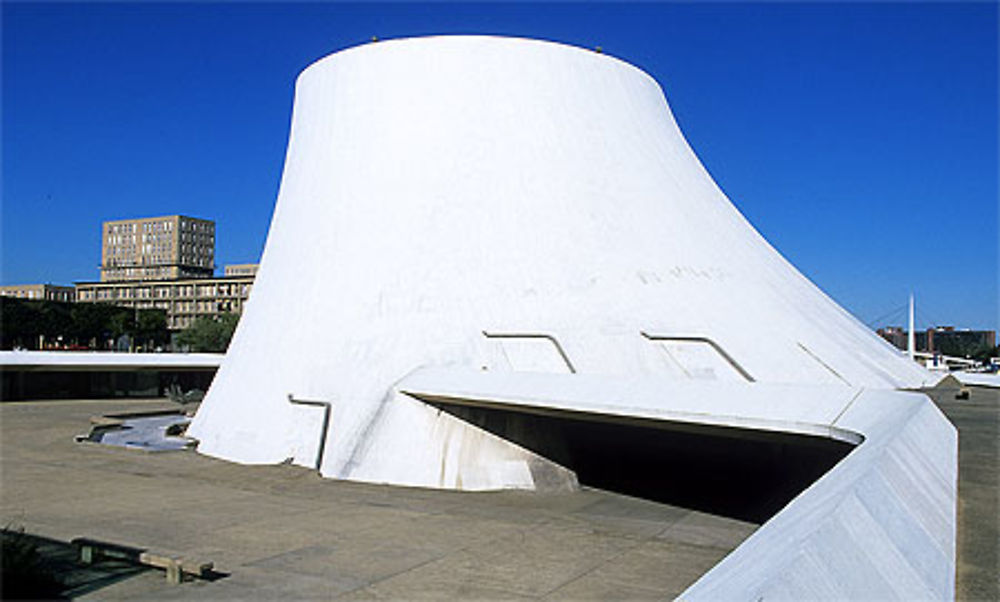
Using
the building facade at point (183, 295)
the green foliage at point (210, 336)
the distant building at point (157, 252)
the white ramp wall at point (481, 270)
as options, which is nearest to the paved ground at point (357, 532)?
the white ramp wall at point (481, 270)

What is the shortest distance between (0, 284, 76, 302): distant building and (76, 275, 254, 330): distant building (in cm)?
1481

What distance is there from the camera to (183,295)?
84125 millimetres

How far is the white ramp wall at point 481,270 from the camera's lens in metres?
12.9

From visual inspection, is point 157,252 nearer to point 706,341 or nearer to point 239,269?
point 239,269

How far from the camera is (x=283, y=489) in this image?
11578 millimetres

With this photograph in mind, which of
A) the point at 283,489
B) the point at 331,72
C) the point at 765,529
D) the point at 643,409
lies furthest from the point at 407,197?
the point at 765,529

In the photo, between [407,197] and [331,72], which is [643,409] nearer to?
[407,197]

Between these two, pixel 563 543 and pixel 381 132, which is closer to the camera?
pixel 563 543

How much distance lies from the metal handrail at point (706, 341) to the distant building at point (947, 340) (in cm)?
9532

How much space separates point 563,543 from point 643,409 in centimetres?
167

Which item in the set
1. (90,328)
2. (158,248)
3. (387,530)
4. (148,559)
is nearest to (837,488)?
(148,559)

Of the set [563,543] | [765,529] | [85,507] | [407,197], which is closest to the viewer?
[765,529]

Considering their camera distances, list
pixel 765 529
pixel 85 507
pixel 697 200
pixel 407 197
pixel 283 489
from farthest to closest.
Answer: pixel 697 200 → pixel 407 197 → pixel 283 489 → pixel 85 507 → pixel 765 529

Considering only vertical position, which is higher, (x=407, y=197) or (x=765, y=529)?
(x=407, y=197)
